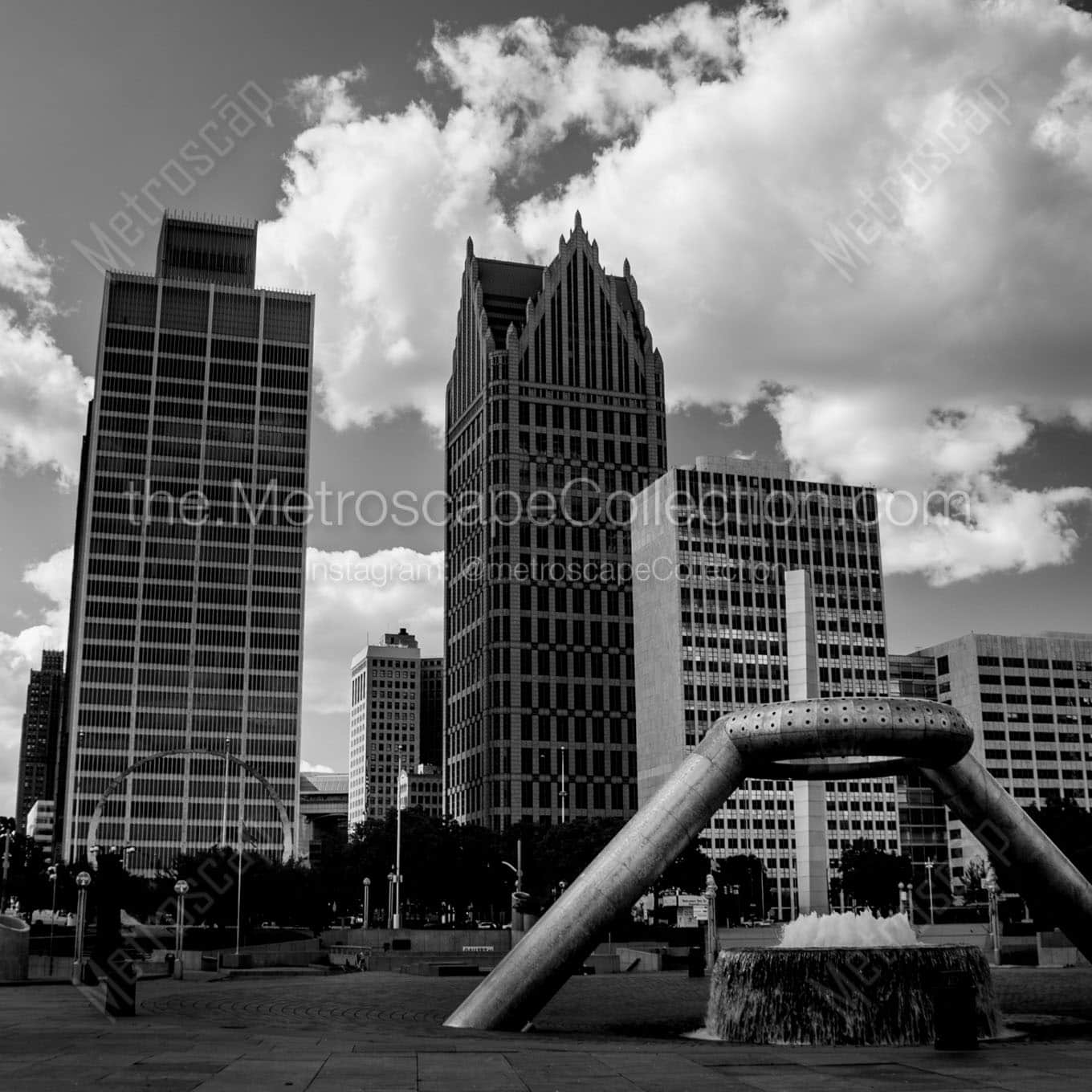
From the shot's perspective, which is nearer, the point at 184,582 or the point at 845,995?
the point at 845,995

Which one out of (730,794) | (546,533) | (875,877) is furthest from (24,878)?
(546,533)

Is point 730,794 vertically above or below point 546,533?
below

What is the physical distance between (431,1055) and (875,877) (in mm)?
113074

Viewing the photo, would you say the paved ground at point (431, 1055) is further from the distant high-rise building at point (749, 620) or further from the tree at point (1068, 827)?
the distant high-rise building at point (749, 620)

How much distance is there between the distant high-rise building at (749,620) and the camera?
15812 cm

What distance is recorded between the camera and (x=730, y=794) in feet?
94.1

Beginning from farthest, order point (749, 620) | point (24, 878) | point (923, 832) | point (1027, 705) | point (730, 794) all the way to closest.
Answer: point (1027, 705)
point (923, 832)
point (749, 620)
point (24, 878)
point (730, 794)

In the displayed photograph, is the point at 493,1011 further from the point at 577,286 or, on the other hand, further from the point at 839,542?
the point at 577,286

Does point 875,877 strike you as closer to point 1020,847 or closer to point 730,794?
point 1020,847

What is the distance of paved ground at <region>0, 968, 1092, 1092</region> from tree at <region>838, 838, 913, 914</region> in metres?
95.6

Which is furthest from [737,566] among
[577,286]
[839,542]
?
[577,286]

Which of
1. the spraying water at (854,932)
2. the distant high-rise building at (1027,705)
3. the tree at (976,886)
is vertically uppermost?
the distant high-rise building at (1027,705)

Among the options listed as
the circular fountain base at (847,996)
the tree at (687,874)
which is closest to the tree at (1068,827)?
the tree at (687,874)

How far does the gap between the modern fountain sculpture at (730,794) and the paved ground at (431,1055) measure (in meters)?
1.30
